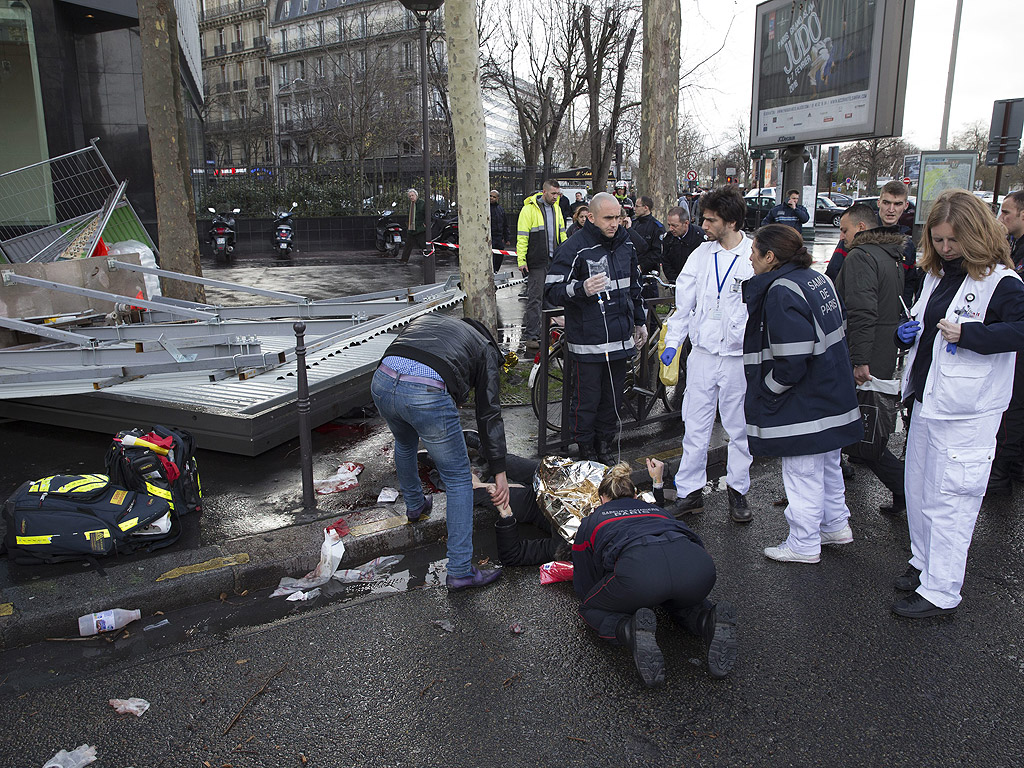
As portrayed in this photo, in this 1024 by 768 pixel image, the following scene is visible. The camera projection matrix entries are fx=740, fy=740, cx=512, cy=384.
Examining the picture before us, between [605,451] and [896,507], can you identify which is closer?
[896,507]

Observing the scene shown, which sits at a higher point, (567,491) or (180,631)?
(567,491)

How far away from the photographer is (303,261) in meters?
20.4

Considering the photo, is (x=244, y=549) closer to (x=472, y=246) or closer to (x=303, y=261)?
(x=472, y=246)

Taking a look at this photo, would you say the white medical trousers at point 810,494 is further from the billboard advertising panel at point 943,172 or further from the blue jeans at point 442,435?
the billboard advertising panel at point 943,172

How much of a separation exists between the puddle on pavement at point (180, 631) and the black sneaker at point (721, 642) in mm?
1591

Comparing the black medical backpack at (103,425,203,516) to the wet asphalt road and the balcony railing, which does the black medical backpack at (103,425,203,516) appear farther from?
the balcony railing

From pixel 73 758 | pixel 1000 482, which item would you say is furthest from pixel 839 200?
pixel 73 758

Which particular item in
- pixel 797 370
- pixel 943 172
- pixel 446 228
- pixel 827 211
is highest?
pixel 943 172

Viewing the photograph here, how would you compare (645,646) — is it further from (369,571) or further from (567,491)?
(369,571)

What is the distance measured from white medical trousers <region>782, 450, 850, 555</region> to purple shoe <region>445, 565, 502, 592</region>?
1.70 m

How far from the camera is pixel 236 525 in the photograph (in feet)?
15.4

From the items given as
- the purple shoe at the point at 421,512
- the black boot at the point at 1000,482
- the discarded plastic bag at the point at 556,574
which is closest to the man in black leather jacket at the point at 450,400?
the discarded plastic bag at the point at 556,574

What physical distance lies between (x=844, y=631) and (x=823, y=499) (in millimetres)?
814

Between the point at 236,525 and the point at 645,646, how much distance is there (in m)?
2.84
